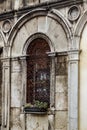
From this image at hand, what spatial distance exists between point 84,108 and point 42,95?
1730 mm

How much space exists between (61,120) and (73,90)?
3.39 feet

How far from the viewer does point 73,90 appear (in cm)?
1077

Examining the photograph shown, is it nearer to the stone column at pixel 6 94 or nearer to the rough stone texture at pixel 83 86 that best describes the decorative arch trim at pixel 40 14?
the rough stone texture at pixel 83 86

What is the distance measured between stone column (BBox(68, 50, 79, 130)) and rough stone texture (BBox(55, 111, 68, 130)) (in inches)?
8.3

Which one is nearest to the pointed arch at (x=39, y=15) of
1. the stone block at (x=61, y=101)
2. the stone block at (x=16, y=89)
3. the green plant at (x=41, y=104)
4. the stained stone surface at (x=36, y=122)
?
the stone block at (x=16, y=89)

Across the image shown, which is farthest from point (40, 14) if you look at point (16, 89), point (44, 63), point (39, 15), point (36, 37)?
point (16, 89)

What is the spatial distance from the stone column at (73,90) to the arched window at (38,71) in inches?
39.2

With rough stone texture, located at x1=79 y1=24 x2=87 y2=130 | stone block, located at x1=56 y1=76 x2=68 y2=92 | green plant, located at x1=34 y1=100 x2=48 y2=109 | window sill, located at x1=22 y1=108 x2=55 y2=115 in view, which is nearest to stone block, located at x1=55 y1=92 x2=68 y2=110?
stone block, located at x1=56 y1=76 x2=68 y2=92

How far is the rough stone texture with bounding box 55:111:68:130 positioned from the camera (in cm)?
1102

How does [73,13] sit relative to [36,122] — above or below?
above

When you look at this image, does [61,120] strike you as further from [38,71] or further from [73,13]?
[73,13]

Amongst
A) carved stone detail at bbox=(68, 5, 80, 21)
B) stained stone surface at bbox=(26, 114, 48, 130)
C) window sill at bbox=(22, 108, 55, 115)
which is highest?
carved stone detail at bbox=(68, 5, 80, 21)

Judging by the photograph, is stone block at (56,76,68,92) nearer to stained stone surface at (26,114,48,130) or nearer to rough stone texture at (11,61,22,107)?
stained stone surface at (26,114,48,130)

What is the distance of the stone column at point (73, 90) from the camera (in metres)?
10.7
